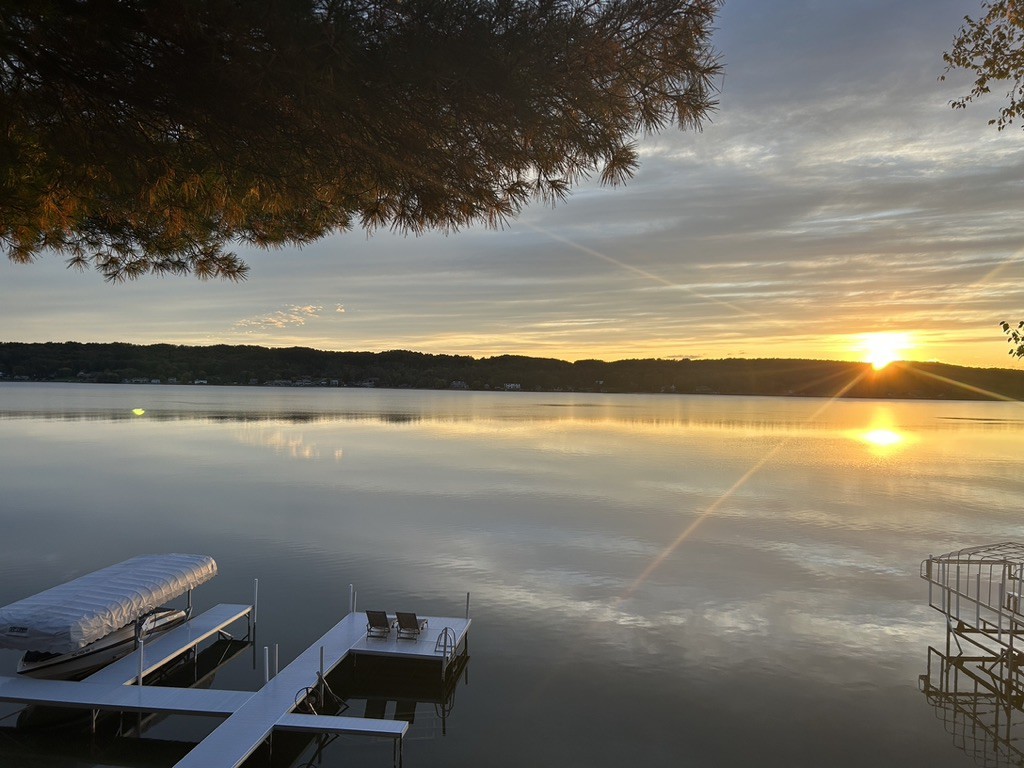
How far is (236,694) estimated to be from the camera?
524 inches

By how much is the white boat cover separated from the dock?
0.74 m

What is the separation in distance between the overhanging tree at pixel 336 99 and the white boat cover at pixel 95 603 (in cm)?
716

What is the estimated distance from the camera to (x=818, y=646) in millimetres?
19797

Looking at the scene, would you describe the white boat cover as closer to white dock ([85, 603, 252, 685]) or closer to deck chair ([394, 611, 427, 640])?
white dock ([85, 603, 252, 685])

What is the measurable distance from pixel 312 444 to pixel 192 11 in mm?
72465

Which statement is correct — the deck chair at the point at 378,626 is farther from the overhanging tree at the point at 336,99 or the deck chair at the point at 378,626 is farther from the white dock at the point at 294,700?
the overhanging tree at the point at 336,99

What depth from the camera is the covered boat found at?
44.0 feet

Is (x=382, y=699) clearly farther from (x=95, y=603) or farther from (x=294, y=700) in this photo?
(x=95, y=603)

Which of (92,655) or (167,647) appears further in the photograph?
(167,647)

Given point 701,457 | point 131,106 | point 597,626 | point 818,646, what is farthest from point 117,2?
point 701,457

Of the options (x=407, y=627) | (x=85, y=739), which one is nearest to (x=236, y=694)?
(x=85, y=739)

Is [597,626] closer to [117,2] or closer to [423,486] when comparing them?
[117,2]

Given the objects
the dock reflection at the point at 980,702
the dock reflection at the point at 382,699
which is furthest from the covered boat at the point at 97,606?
the dock reflection at the point at 980,702

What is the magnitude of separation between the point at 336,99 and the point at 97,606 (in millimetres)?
11118
